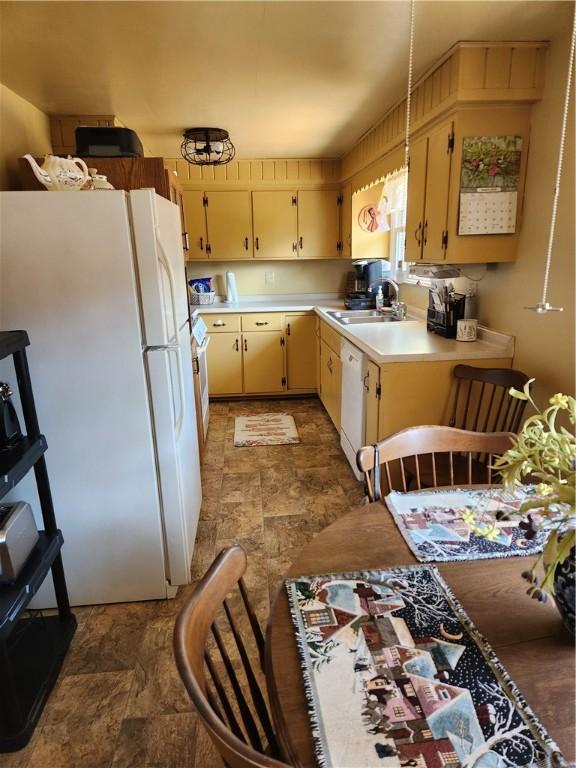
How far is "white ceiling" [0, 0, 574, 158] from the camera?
5.86 ft

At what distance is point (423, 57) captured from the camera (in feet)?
7.29

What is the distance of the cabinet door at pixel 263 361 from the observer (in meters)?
4.52

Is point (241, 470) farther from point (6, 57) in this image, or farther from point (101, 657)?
point (6, 57)

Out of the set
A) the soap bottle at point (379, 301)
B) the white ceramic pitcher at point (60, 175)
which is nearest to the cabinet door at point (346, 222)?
the soap bottle at point (379, 301)

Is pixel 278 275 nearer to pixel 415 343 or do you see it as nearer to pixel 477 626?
pixel 415 343

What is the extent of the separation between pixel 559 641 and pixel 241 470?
2.58m

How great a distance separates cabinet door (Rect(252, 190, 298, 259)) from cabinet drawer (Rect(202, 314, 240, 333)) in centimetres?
74

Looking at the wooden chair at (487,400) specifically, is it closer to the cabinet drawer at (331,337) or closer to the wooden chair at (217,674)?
the cabinet drawer at (331,337)

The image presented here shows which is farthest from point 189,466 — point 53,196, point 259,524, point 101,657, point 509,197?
point 509,197

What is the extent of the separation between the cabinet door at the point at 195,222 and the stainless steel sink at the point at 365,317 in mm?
1541

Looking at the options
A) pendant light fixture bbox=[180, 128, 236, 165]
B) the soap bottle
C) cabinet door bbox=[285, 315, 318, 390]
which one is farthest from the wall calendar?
cabinet door bbox=[285, 315, 318, 390]

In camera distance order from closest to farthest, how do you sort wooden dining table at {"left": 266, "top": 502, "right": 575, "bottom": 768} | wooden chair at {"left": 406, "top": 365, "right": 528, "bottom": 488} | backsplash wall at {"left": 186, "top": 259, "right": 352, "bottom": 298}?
wooden dining table at {"left": 266, "top": 502, "right": 575, "bottom": 768}
wooden chair at {"left": 406, "top": 365, "right": 528, "bottom": 488}
backsplash wall at {"left": 186, "top": 259, "right": 352, "bottom": 298}

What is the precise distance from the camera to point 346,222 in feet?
14.9

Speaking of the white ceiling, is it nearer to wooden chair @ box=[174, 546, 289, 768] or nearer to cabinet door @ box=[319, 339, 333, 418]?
cabinet door @ box=[319, 339, 333, 418]
